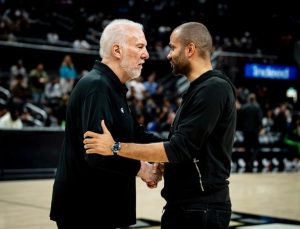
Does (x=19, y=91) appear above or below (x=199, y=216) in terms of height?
above

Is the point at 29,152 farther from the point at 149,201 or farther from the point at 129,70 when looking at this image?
the point at 129,70

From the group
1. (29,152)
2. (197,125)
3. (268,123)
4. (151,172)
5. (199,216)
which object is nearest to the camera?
(197,125)

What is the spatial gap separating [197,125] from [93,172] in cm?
65

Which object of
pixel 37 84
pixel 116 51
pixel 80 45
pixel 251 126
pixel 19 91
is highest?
pixel 80 45

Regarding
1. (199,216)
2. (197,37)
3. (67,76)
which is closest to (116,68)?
(197,37)

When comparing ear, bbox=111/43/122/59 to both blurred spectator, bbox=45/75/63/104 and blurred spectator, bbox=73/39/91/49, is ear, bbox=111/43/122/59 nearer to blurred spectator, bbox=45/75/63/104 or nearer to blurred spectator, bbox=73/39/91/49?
blurred spectator, bbox=45/75/63/104

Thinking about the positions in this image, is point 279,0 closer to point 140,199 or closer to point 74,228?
point 140,199

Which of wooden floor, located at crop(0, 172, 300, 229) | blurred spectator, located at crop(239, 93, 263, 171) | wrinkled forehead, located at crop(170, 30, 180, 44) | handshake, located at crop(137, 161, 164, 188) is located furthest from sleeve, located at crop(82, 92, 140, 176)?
blurred spectator, located at crop(239, 93, 263, 171)

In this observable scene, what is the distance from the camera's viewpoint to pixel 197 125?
2.86 m

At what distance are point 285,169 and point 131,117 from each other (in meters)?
13.1

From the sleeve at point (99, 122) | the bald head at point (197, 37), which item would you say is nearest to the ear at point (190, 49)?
the bald head at point (197, 37)

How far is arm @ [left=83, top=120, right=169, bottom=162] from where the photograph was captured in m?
2.92

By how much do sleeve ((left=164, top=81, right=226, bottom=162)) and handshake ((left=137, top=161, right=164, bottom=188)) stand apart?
396mm

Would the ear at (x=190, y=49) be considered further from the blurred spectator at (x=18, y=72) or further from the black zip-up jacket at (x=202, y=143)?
the blurred spectator at (x=18, y=72)
